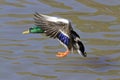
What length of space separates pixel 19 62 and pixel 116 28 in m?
2.61

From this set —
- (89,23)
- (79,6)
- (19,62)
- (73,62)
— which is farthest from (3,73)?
(79,6)

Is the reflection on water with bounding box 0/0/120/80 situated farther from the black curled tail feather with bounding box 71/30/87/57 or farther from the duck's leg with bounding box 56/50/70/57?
the black curled tail feather with bounding box 71/30/87/57

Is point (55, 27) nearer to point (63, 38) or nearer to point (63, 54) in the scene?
point (63, 38)

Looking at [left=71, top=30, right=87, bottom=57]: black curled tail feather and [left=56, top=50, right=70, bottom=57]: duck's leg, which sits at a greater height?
[left=71, top=30, right=87, bottom=57]: black curled tail feather

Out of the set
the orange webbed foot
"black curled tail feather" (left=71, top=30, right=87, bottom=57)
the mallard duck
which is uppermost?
the mallard duck

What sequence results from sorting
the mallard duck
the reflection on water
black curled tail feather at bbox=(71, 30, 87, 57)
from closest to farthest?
the mallard duck, black curled tail feather at bbox=(71, 30, 87, 57), the reflection on water

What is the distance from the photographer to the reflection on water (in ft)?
33.3

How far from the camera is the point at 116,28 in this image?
39.9 ft

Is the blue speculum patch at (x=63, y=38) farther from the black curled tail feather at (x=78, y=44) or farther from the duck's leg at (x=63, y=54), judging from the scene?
the duck's leg at (x=63, y=54)

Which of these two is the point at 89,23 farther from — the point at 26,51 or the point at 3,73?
the point at 3,73

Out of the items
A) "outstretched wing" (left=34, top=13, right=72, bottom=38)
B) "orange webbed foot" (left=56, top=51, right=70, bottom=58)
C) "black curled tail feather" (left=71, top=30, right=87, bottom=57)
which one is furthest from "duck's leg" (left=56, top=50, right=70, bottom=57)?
"outstretched wing" (left=34, top=13, right=72, bottom=38)

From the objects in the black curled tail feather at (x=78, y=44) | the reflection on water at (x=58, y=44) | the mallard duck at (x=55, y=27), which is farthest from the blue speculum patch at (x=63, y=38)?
the reflection on water at (x=58, y=44)

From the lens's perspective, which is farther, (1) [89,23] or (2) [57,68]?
(1) [89,23]

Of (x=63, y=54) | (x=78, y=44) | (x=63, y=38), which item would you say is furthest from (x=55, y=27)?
(x=63, y=54)
